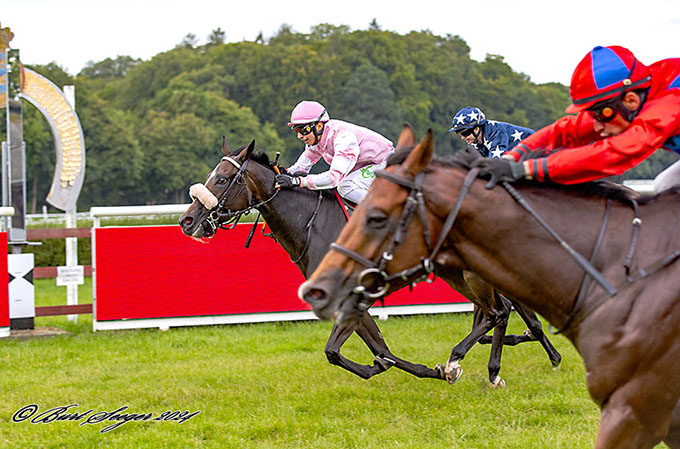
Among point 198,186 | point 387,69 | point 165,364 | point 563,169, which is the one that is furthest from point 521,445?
point 387,69

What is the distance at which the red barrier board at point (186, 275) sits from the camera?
8.39 metres

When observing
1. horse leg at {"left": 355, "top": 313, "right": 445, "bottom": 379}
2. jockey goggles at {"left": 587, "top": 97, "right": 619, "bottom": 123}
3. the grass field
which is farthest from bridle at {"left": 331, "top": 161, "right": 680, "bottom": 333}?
horse leg at {"left": 355, "top": 313, "right": 445, "bottom": 379}

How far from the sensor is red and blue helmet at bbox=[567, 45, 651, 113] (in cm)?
280

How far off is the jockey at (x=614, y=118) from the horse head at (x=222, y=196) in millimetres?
3181

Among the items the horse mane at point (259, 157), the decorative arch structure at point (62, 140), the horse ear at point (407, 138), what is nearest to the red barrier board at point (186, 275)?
the decorative arch structure at point (62, 140)

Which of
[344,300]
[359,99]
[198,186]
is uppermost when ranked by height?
[344,300]

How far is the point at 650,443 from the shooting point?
2.65 m

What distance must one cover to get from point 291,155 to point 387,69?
1633cm

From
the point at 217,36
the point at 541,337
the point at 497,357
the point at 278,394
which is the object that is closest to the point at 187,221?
the point at 278,394

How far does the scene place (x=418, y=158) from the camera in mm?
2627

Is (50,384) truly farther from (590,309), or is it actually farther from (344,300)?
(590,309)

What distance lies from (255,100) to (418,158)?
65.2 meters

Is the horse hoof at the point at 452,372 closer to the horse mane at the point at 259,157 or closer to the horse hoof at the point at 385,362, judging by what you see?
the horse hoof at the point at 385,362

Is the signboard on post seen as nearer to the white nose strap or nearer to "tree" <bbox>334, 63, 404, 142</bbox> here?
the white nose strap
